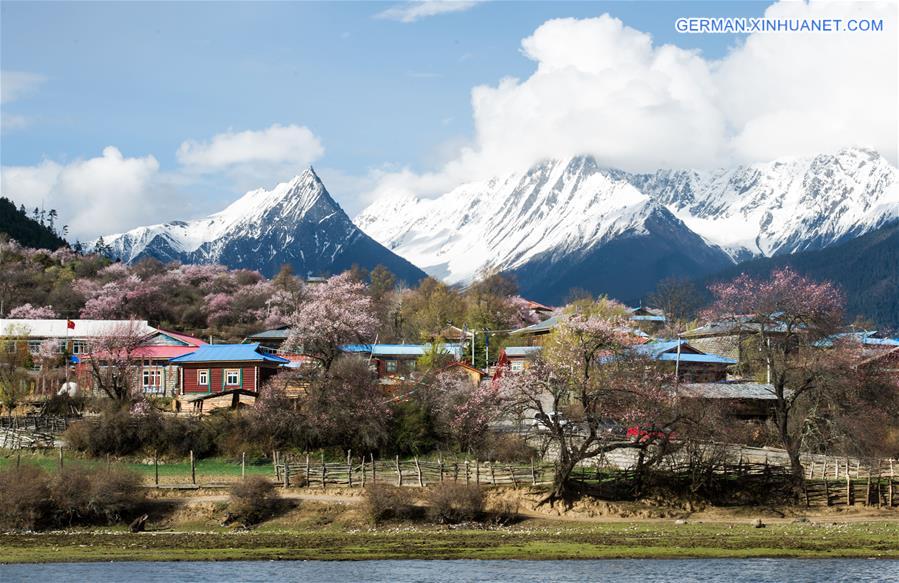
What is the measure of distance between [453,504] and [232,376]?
4207 cm

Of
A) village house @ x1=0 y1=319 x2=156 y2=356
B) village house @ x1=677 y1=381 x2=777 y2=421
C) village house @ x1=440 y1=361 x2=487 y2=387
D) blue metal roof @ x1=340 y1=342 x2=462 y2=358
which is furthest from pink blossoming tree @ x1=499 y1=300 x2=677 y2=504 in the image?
village house @ x1=0 y1=319 x2=156 y2=356

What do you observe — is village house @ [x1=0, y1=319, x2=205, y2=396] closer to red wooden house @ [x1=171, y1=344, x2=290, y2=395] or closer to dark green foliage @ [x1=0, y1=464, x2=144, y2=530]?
red wooden house @ [x1=171, y1=344, x2=290, y2=395]

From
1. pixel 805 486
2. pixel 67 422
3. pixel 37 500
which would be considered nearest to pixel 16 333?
pixel 67 422

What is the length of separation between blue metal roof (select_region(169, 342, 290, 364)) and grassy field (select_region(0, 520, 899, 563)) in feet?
127

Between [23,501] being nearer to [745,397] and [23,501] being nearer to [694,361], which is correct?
[745,397]

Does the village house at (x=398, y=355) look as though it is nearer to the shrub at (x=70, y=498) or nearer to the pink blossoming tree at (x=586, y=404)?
the pink blossoming tree at (x=586, y=404)

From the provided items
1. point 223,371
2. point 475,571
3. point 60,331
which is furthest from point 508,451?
point 60,331

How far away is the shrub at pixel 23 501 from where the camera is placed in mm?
60844

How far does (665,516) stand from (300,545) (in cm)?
1988

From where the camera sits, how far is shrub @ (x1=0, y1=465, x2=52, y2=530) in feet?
200

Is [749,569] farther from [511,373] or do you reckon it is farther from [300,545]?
[511,373]

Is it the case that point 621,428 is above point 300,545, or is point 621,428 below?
above

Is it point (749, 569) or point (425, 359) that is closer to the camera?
point (749, 569)

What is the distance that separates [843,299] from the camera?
86312 millimetres
